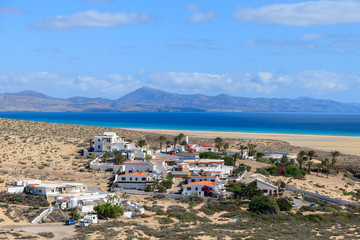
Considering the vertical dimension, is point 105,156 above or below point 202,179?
above

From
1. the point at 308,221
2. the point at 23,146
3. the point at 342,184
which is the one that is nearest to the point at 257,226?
the point at 308,221

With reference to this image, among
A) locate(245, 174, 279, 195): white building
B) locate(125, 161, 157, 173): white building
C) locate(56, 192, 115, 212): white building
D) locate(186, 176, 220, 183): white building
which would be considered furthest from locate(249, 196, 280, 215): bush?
locate(125, 161, 157, 173): white building

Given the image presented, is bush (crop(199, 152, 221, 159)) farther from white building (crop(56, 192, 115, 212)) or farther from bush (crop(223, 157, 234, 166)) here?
white building (crop(56, 192, 115, 212))

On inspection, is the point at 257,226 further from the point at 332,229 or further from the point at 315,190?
the point at 315,190

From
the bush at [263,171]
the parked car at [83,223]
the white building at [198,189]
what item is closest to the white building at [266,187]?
the white building at [198,189]

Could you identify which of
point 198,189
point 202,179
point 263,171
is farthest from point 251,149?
point 198,189

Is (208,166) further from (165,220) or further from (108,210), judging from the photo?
(108,210)
